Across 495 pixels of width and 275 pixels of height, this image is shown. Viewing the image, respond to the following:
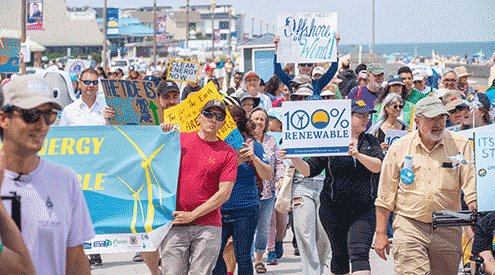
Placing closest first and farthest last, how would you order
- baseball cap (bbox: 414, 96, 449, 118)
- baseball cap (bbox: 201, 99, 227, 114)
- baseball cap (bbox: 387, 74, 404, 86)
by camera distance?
baseball cap (bbox: 414, 96, 449, 118)
baseball cap (bbox: 201, 99, 227, 114)
baseball cap (bbox: 387, 74, 404, 86)

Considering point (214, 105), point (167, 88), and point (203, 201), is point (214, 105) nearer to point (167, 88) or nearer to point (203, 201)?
point (203, 201)

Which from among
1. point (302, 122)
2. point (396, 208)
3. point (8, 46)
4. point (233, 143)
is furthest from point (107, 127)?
point (8, 46)

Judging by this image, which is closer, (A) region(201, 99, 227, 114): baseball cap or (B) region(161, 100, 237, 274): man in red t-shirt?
(B) region(161, 100, 237, 274): man in red t-shirt

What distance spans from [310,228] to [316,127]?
1103 millimetres

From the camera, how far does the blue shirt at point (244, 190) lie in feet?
21.5

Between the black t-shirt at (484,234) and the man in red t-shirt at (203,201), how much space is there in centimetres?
198

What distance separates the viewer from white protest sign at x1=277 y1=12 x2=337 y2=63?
10789 millimetres

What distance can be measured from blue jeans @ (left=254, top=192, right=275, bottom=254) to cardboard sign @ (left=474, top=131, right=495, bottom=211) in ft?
10.0

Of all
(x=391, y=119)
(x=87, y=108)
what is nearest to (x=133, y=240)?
(x=87, y=108)

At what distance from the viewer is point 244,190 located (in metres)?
6.67

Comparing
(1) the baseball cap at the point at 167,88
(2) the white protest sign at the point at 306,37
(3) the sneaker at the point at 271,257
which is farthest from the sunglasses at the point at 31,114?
(2) the white protest sign at the point at 306,37

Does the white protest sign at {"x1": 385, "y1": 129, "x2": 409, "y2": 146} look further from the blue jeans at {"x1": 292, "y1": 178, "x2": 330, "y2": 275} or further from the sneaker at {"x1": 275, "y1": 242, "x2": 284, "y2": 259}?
the sneaker at {"x1": 275, "y1": 242, "x2": 284, "y2": 259}

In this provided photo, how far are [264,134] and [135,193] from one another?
1.93 metres

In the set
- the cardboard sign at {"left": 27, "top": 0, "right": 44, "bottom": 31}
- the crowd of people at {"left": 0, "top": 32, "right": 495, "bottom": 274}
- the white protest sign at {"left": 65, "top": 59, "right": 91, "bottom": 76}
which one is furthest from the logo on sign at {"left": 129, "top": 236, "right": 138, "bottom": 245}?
the cardboard sign at {"left": 27, "top": 0, "right": 44, "bottom": 31}
